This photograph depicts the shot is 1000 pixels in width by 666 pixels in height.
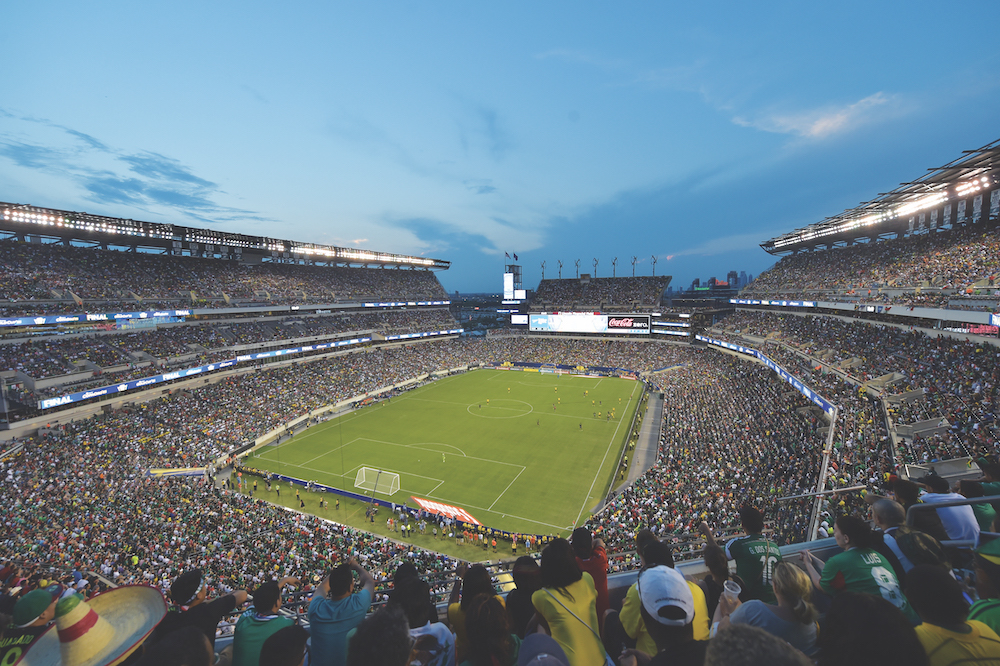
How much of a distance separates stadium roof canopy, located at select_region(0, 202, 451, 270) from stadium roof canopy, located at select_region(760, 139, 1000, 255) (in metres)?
61.1

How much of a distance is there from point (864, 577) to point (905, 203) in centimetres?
4334

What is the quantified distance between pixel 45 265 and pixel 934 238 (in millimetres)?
73703

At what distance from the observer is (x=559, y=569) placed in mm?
3434

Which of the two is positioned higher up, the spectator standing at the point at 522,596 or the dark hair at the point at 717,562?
the dark hair at the point at 717,562

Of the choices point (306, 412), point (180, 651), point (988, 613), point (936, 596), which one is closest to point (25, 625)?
point (180, 651)

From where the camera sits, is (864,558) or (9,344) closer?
(864,558)

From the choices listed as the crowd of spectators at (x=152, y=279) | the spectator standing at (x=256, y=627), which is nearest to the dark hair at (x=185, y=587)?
the spectator standing at (x=256, y=627)

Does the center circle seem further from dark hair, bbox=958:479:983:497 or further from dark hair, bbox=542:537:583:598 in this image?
dark hair, bbox=542:537:583:598

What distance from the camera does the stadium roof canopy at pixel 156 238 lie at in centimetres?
3447

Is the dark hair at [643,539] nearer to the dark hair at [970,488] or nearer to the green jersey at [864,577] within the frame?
the green jersey at [864,577]

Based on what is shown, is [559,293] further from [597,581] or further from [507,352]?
[597,581]

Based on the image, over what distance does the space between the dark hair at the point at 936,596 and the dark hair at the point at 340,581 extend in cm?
417

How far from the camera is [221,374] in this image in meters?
39.8

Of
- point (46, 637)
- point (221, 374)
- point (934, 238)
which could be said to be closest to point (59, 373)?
point (221, 374)
